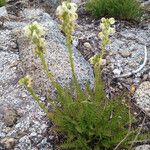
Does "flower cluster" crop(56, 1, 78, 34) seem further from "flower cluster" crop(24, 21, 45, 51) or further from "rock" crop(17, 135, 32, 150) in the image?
"rock" crop(17, 135, 32, 150)

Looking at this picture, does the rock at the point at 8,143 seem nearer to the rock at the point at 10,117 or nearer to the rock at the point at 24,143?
the rock at the point at 24,143

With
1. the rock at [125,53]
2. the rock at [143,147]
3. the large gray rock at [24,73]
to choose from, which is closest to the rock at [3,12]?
the large gray rock at [24,73]

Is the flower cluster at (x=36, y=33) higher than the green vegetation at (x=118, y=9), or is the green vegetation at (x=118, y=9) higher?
the flower cluster at (x=36, y=33)

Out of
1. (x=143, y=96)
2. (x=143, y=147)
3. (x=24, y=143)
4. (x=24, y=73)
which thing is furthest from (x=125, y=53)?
(x=24, y=143)

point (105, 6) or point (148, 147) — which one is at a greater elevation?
point (105, 6)

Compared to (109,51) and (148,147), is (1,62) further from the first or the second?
(148,147)

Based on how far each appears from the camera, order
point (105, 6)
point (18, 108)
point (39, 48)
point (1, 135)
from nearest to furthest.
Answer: point (39, 48) → point (1, 135) → point (18, 108) → point (105, 6)

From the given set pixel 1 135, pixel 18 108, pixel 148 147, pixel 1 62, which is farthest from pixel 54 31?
pixel 148 147
